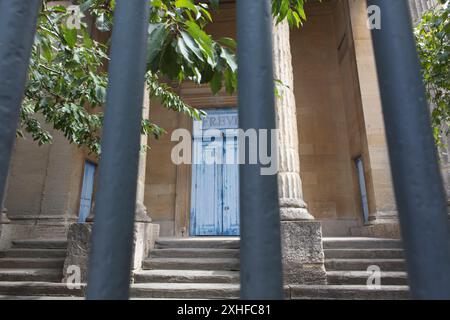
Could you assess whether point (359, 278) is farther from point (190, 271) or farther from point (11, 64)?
point (11, 64)

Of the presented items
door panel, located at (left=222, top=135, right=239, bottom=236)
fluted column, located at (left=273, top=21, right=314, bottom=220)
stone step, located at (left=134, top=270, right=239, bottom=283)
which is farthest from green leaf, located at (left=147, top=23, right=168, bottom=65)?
door panel, located at (left=222, top=135, right=239, bottom=236)

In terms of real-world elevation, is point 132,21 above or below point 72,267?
above

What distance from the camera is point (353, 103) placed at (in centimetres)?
898

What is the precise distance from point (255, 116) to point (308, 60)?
33.2 feet

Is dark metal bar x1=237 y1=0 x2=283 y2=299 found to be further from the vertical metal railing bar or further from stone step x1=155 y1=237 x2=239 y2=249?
stone step x1=155 y1=237 x2=239 y2=249

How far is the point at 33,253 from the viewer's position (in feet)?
18.9

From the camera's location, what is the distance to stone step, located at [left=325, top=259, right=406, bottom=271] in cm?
489

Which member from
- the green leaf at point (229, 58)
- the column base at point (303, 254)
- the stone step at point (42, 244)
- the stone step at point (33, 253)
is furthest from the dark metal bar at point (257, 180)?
the stone step at point (42, 244)

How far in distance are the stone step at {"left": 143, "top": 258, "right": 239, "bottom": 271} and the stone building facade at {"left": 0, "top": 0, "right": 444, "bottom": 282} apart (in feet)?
0.99

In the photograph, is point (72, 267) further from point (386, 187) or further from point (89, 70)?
point (386, 187)

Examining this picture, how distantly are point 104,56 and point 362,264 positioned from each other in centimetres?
453

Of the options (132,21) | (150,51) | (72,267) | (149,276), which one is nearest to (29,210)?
(72,267)

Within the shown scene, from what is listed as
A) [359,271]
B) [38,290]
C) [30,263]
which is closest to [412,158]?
[359,271]

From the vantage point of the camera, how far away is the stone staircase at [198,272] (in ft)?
13.8
